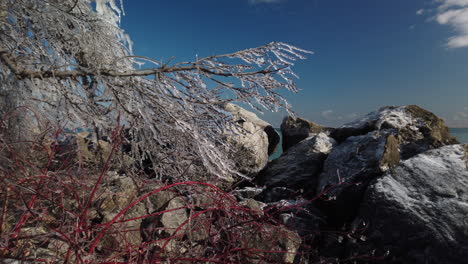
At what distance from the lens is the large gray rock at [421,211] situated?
2986 mm

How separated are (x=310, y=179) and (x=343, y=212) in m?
1.42

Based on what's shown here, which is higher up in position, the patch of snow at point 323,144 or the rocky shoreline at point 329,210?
the patch of snow at point 323,144

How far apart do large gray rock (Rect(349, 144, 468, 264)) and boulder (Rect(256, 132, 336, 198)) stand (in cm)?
208

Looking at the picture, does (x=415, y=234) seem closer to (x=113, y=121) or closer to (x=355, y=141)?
(x=355, y=141)

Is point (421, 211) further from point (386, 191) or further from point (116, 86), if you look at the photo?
point (116, 86)

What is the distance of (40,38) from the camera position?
4141 mm

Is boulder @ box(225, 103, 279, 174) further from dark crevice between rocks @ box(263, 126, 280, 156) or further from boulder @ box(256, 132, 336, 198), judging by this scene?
dark crevice between rocks @ box(263, 126, 280, 156)

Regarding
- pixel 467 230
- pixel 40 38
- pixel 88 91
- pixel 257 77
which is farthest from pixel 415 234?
pixel 40 38

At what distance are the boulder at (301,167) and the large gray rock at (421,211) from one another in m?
2.08

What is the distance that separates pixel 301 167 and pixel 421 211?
299 cm

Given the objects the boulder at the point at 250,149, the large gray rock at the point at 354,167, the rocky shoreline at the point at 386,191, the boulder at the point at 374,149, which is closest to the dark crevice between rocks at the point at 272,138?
the boulder at the point at 250,149

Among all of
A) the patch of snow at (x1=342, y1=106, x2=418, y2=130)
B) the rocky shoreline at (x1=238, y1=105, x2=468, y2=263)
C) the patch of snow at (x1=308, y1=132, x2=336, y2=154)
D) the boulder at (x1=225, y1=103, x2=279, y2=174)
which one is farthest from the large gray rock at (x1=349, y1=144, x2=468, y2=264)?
the boulder at (x1=225, y1=103, x2=279, y2=174)

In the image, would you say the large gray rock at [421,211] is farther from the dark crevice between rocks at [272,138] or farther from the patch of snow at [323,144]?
the dark crevice between rocks at [272,138]

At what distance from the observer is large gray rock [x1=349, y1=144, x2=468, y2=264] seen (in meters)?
2.99
